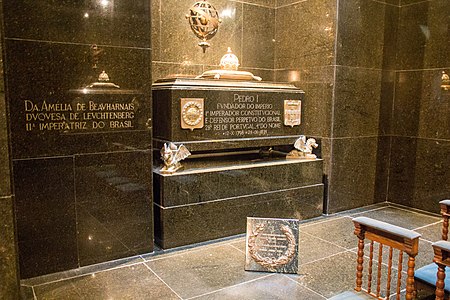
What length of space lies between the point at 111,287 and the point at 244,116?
2034 millimetres

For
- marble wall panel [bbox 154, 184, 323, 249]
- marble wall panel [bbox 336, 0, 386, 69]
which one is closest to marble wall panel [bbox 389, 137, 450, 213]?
marble wall panel [bbox 336, 0, 386, 69]

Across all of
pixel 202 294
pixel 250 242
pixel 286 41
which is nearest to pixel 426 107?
pixel 286 41

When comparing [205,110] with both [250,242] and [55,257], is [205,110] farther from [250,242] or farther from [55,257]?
[55,257]

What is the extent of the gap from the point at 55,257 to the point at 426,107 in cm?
404

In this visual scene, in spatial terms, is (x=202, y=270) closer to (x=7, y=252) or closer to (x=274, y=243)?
(x=274, y=243)

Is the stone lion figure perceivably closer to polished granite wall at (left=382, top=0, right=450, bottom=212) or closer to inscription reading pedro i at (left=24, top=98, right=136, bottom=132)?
polished granite wall at (left=382, top=0, right=450, bottom=212)

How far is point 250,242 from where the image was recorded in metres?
2.84

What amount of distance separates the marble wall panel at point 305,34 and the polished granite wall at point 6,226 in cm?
319

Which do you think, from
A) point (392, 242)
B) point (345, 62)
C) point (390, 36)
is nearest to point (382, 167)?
point (345, 62)

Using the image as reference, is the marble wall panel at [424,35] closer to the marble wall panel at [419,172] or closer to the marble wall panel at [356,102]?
the marble wall panel at [356,102]

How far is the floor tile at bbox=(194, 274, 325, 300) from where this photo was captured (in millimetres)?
2469

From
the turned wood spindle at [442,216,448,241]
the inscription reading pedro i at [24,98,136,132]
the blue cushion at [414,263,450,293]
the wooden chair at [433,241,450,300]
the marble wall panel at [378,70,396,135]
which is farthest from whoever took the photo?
the marble wall panel at [378,70,396,135]

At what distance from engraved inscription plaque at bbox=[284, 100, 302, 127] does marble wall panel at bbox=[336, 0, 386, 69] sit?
62cm

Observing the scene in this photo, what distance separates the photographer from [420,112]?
4484 mm
